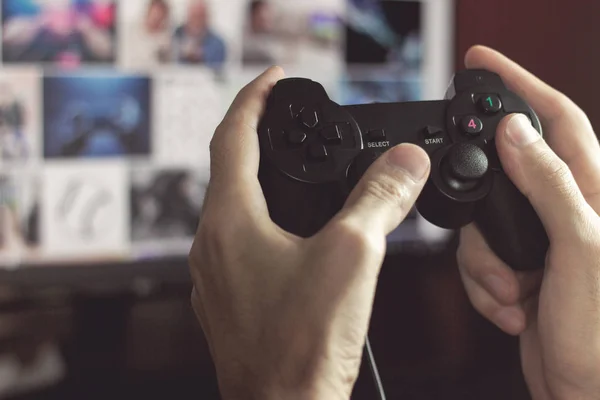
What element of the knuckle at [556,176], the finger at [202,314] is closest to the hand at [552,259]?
the knuckle at [556,176]

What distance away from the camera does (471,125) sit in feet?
1.81

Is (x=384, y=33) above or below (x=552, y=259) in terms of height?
above

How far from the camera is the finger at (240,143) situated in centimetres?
47

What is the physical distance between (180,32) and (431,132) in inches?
19.2

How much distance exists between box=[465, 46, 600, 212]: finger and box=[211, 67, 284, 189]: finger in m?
0.25

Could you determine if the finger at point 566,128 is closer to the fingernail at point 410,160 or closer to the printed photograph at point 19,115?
the fingernail at point 410,160

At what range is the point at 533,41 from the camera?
3.50 ft

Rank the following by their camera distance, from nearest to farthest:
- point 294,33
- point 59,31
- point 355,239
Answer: point 355,239, point 59,31, point 294,33

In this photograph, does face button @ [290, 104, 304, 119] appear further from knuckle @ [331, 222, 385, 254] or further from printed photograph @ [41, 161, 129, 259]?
printed photograph @ [41, 161, 129, 259]

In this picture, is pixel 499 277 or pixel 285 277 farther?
pixel 499 277

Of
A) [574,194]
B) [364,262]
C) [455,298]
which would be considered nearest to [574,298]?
[574,194]

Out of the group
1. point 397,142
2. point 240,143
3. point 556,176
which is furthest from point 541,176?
point 240,143

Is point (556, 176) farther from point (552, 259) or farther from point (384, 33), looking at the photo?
point (384, 33)

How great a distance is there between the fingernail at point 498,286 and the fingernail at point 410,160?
211mm
